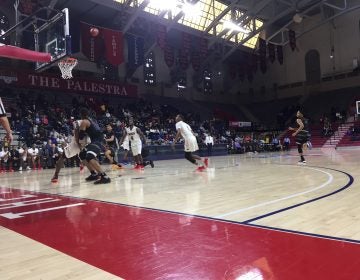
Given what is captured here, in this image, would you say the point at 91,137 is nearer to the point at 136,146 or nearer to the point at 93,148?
the point at 93,148

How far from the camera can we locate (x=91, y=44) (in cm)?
2131

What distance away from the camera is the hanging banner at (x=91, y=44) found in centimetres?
2075

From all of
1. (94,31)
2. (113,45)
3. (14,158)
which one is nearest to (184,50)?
(113,45)

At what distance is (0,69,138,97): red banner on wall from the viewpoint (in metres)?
19.8

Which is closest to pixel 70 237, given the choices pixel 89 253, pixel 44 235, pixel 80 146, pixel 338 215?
pixel 44 235

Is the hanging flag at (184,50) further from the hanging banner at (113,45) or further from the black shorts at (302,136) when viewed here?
the black shorts at (302,136)

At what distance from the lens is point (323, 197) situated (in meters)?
4.59

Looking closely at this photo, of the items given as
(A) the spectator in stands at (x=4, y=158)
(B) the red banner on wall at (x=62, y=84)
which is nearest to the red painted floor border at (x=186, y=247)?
(A) the spectator in stands at (x=4, y=158)

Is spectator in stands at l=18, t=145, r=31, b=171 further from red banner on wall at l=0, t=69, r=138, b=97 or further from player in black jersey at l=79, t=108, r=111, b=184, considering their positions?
player in black jersey at l=79, t=108, r=111, b=184

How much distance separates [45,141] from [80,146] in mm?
9196

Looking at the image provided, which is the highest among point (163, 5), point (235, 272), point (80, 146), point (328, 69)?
point (163, 5)

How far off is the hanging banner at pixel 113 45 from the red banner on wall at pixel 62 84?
7.72 ft

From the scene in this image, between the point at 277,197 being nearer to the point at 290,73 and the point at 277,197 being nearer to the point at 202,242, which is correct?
the point at 202,242

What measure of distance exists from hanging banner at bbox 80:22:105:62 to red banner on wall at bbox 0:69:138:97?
219 centimetres
